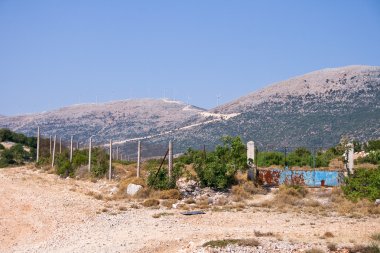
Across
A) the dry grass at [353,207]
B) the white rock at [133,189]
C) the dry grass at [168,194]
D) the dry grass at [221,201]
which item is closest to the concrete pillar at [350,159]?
the dry grass at [353,207]

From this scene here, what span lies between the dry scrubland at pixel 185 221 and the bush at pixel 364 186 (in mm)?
463

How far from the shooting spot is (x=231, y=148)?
2803 centimetres

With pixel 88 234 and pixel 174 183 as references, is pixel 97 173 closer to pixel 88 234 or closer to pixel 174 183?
pixel 174 183

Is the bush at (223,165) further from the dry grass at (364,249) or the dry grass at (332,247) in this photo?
the dry grass at (364,249)

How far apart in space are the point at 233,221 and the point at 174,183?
7.57 metres

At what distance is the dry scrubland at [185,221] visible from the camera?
565 inches

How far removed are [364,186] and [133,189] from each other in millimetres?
10579

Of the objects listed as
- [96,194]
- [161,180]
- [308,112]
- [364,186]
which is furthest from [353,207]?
[308,112]

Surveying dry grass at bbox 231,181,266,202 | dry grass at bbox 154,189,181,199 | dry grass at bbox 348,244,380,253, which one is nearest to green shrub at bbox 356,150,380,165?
dry grass at bbox 231,181,266,202

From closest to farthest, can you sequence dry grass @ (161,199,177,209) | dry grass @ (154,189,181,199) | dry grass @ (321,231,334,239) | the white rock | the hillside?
dry grass @ (321,231,334,239) < dry grass @ (161,199,177,209) < dry grass @ (154,189,181,199) < the white rock < the hillside

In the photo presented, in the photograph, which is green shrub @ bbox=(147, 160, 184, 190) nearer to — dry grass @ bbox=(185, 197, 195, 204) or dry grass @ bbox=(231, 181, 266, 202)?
dry grass @ bbox=(185, 197, 195, 204)

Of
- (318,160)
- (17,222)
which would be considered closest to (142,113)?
(318,160)

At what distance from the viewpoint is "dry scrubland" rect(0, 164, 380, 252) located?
14352mm

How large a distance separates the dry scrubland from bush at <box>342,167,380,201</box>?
46 centimetres
